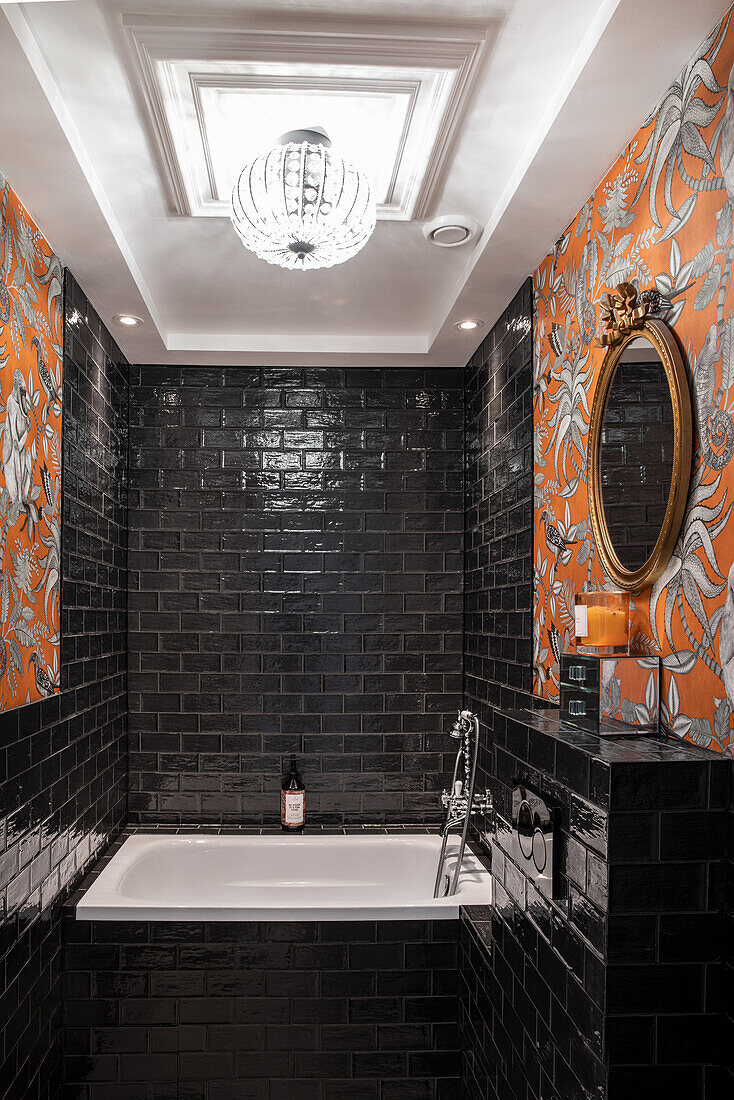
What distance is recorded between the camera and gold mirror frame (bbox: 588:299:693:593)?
5.50 feet

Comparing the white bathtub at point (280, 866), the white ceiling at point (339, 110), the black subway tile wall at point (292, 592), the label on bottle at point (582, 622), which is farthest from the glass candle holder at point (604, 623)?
the black subway tile wall at point (292, 592)

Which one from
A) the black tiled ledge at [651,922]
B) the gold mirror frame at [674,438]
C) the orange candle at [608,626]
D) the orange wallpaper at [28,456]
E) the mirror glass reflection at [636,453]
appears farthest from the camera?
the orange wallpaper at [28,456]

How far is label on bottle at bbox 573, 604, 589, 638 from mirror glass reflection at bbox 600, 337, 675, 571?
0.47ft

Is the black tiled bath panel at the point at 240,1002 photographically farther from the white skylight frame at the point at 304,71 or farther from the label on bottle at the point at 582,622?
the white skylight frame at the point at 304,71

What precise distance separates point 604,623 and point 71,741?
6.29 ft

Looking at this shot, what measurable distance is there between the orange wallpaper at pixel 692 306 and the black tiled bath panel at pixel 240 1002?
1.55 metres

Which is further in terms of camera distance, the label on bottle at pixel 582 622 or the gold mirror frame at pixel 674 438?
the label on bottle at pixel 582 622

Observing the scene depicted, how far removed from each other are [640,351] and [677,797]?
38.6 inches

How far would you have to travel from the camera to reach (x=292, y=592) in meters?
3.98

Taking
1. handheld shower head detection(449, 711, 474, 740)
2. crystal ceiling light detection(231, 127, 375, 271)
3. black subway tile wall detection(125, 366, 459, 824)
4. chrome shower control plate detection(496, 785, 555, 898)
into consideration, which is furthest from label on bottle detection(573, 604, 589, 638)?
black subway tile wall detection(125, 366, 459, 824)

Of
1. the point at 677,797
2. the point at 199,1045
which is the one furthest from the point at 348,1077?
the point at 677,797

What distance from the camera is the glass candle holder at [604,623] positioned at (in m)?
1.90

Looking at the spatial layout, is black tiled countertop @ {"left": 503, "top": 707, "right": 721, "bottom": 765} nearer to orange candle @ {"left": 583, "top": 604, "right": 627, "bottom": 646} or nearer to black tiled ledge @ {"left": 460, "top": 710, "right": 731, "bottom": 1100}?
black tiled ledge @ {"left": 460, "top": 710, "right": 731, "bottom": 1100}

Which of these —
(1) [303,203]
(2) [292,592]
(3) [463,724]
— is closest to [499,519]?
(3) [463,724]
